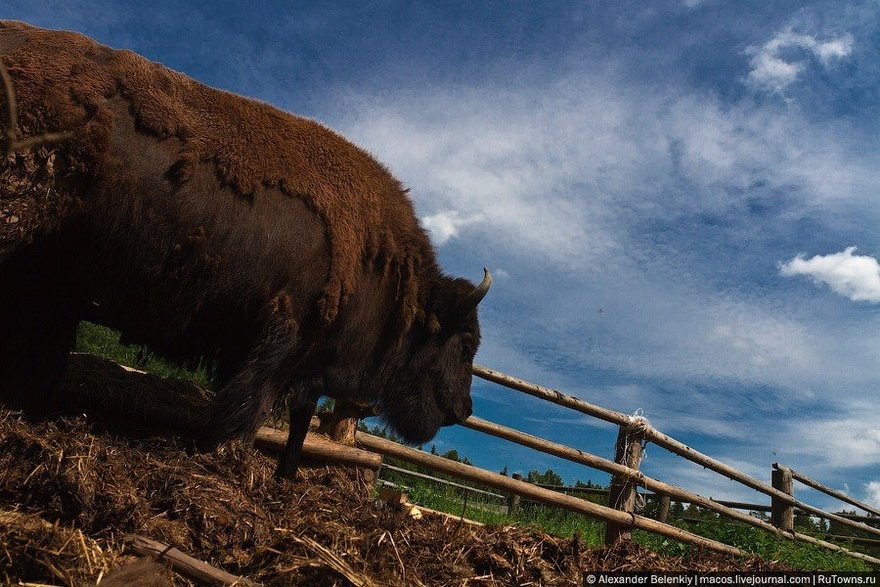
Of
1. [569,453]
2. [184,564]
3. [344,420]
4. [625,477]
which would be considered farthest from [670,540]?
[184,564]

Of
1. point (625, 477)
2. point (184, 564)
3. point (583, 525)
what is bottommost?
point (184, 564)

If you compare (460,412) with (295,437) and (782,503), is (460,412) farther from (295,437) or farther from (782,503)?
(782,503)

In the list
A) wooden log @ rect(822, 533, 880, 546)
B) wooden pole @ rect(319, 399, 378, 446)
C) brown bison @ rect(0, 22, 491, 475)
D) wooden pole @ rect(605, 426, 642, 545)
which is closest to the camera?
brown bison @ rect(0, 22, 491, 475)

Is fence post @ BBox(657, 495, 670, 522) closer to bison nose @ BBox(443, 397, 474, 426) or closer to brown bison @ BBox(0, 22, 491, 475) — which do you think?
bison nose @ BBox(443, 397, 474, 426)

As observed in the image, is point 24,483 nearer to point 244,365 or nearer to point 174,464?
point 174,464

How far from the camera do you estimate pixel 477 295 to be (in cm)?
587

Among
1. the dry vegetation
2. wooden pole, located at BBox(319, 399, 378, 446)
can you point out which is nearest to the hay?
the dry vegetation

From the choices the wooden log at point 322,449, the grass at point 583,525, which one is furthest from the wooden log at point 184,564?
the grass at point 583,525

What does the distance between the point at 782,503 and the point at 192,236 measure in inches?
433

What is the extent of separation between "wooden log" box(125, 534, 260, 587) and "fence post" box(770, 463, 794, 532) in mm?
10603

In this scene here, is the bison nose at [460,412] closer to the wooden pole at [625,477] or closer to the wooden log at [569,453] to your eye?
the wooden log at [569,453]

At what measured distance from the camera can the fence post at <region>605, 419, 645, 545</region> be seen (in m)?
8.36

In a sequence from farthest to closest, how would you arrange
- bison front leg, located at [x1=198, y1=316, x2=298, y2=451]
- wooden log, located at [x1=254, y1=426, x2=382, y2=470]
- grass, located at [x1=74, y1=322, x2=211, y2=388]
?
grass, located at [x1=74, y1=322, x2=211, y2=388]
wooden log, located at [x1=254, y1=426, x2=382, y2=470]
bison front leg, located at [x1=198, y1=316, x2=298, y2=451]

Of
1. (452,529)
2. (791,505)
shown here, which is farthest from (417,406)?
(791,505)
